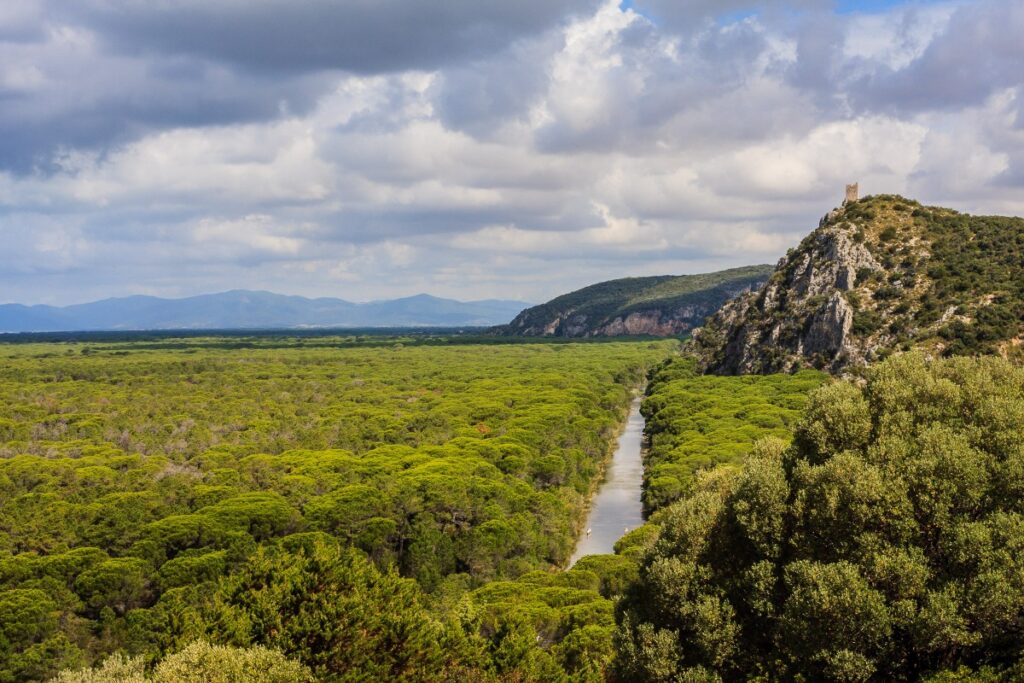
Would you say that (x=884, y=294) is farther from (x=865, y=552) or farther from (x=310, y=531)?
(x=865, y=552)

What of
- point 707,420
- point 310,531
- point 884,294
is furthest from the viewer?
point 884,294

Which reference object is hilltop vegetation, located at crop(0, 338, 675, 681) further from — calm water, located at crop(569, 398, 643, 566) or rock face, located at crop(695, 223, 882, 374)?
rock face, located at crop(695, 223, 882, 374)

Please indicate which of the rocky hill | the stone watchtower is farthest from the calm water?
the stone watchtower

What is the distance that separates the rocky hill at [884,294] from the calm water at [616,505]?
3275cm

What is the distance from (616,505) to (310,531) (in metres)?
32.1

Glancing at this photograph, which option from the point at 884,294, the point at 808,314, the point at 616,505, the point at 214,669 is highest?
the point at 884,294

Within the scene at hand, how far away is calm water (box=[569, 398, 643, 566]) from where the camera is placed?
2388 inches

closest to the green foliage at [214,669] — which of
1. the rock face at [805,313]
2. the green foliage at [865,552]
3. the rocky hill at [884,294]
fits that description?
the green foliage at [865,552]

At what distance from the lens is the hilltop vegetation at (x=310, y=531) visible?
25719 millimetres

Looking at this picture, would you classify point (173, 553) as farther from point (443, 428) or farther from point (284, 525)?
point (443, 428)

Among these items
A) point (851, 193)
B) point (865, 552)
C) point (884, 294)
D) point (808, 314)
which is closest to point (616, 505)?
point (865, 552)

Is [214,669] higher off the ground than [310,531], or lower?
higher

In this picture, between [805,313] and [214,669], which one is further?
[805,313]

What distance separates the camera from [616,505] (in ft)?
236
